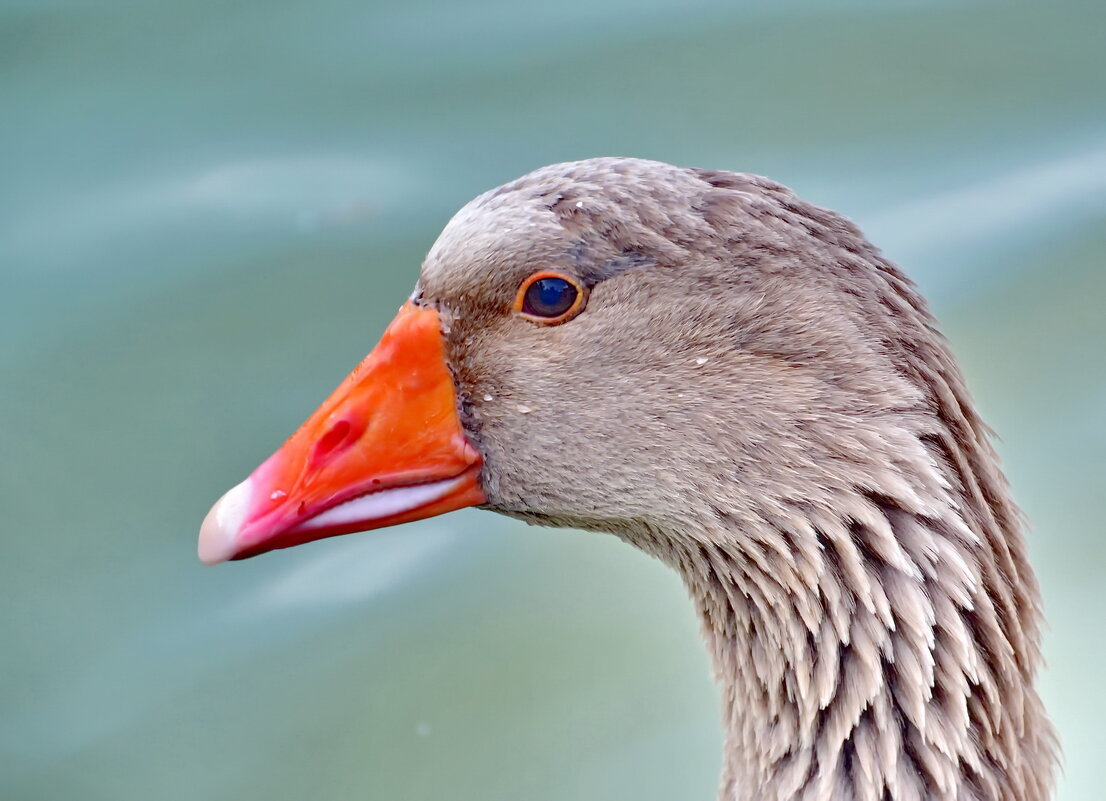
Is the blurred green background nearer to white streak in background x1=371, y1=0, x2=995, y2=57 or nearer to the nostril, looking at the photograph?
white streak in background x1=371, y1=0, x2=995, y2=57

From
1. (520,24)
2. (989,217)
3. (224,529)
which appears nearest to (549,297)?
(224,529)

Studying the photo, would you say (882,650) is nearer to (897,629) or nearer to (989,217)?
(897,629)

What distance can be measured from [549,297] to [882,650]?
0.85m

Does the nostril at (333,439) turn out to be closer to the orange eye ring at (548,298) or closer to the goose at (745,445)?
the goose at (745,445)

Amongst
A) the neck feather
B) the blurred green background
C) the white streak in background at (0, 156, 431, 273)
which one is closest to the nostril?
the neck feather

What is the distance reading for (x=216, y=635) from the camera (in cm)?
380

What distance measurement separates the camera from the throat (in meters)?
2.26

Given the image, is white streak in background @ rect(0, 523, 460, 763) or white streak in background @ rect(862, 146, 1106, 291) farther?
white streak in background @ rect(862, 146, 1106, 291)

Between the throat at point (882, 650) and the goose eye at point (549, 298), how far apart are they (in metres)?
0.48

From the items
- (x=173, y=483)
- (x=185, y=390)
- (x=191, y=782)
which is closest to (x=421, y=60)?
(x=185, y=390)

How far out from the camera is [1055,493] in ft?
12.9

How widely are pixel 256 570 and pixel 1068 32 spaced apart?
11.1 ft

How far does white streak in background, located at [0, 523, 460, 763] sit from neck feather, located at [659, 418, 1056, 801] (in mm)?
1667

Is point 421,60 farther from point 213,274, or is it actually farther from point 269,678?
point 269,678
